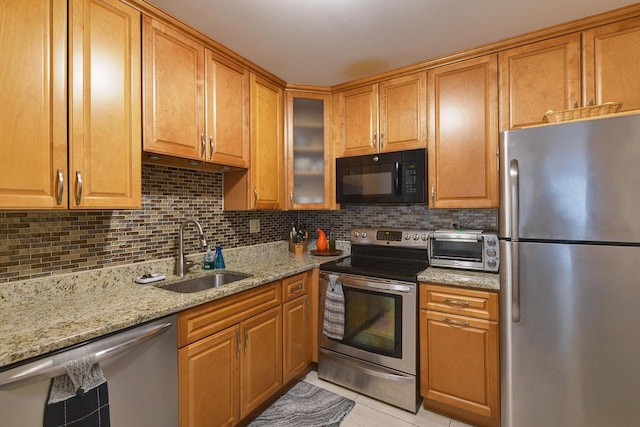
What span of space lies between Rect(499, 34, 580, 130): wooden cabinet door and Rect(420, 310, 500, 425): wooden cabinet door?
4.19ft

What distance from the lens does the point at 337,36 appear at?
1.81 meters

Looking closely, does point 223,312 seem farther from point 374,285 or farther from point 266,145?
point 266,145

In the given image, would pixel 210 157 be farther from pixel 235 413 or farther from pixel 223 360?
pixel 235 413

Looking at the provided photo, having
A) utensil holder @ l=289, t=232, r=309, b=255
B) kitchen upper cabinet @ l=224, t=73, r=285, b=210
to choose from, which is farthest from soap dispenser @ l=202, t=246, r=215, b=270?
utensil holder @ l=289, t=232, r=309, b=255

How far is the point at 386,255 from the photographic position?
2.52 meters

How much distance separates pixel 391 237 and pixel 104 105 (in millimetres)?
2043

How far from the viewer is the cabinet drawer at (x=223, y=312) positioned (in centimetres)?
139

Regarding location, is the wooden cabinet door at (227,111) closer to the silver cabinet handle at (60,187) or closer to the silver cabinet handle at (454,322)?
the silver cabinet handle at (60,187)

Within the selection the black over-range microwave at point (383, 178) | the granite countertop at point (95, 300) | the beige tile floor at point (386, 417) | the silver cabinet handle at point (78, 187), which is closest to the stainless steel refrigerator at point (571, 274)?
the granite countertop at point (95, 300)

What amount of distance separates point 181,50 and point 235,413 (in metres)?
2.03

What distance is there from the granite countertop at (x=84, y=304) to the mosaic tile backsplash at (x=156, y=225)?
62 millimetres

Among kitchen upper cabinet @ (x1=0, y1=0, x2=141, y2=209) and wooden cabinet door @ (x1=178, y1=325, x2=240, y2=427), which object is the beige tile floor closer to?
wooden cabinet door @ (x1=178, y1=325, x2=240, y2=427)

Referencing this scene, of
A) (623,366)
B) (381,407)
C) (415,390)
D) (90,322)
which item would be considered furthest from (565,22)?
(90,322)

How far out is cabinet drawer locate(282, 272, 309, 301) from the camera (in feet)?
6.60
